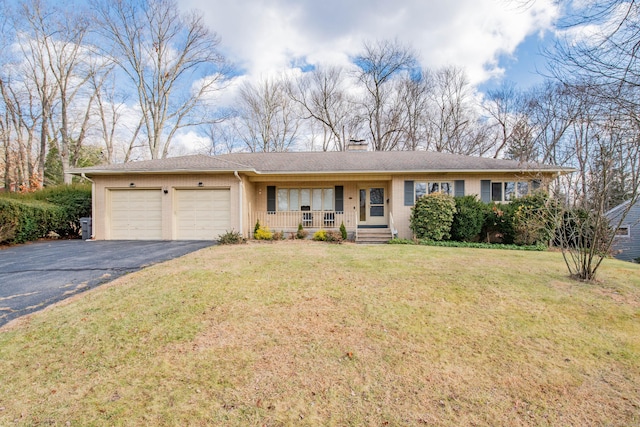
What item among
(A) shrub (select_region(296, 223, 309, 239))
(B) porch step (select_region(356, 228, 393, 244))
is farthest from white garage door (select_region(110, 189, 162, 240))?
(B) porch step (select_region(356, 228, 393, 244))

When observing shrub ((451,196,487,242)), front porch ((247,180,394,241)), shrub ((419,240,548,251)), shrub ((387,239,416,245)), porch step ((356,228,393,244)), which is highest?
front porch ((247,180,394,241))

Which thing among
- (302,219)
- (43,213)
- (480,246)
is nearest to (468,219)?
(480,246)

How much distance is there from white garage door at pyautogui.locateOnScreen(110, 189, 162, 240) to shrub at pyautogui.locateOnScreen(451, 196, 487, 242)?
11073mm

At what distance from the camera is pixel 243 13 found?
42.6ft

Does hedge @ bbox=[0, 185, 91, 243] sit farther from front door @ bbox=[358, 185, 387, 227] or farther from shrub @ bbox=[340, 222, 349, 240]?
front door @ bbox=[358, 185, 387, 227]

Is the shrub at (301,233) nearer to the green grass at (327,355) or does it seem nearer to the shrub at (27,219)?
the green grass at (327,355)

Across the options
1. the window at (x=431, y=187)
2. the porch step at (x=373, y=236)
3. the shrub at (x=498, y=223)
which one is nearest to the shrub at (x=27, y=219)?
the porch step at (x=373, y=236)

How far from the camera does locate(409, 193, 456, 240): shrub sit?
34.6 ft

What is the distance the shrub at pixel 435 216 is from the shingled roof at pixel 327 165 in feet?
4.91

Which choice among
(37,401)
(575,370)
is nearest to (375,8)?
(575,370)

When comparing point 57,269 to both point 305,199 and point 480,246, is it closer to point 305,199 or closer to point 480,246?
point 305,199

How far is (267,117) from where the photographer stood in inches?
1024

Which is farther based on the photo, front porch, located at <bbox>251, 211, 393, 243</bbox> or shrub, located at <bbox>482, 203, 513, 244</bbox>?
front porch, located at <bbox>251, 211, 393, 243</bbox>

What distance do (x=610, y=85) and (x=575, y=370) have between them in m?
4.63
